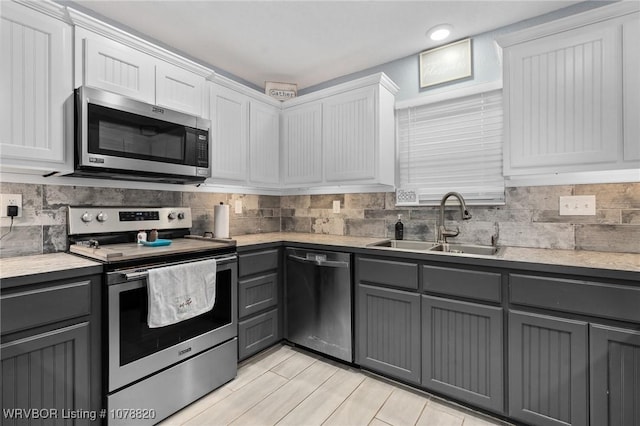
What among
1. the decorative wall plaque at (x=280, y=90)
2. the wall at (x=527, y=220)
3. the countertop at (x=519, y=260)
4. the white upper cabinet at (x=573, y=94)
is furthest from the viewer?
the decorative wall plaque at (x=280, y=90)

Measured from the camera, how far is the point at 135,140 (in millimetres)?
1888

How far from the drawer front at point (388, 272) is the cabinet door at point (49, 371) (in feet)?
5.34

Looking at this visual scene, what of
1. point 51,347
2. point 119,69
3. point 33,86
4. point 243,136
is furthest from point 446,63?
point 51,347

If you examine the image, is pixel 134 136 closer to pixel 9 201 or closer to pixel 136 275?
pixel 9 201

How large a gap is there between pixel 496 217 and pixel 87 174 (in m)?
2.80

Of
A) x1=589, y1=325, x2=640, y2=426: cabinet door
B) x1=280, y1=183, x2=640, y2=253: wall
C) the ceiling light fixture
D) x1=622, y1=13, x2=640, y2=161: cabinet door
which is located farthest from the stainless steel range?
x1=622, y1=13, x2=640, y2=161: cabinet door


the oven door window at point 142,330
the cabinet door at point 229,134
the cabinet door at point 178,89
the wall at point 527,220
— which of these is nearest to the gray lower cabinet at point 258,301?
the oven door window at point 142,330

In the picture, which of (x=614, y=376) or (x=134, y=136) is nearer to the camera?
(x=614, y=376)

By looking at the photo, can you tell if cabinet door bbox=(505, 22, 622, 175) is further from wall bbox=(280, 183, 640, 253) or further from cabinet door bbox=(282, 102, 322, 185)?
cabinet door bbox=(282, 102, 322, 185)

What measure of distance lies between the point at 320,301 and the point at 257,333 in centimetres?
57

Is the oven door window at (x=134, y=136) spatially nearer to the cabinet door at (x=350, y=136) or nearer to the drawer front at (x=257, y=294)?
the drawer front at (x=257, y=294)

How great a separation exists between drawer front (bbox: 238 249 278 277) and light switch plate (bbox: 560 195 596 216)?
6.97 ft

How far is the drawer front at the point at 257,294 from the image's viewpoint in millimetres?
2248

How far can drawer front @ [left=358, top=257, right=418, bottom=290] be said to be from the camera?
1947 millimetres
